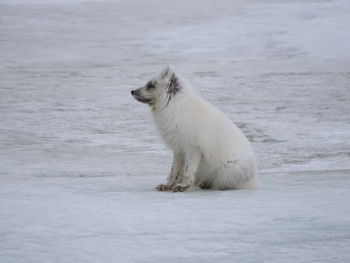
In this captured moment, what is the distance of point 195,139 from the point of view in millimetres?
6855

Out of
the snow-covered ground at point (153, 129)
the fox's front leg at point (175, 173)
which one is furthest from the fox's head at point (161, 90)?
the snow-covered ground at point (153, 129)

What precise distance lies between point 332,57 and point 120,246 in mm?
14165

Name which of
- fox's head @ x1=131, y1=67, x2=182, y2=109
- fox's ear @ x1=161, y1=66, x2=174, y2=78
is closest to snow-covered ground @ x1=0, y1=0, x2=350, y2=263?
fox's head @ x1=131, y1=67, x2=182, y2=109

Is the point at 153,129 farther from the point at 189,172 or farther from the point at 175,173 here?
the point at 189,172

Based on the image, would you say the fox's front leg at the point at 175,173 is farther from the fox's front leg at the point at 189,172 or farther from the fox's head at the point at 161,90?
the fox's head at the point at 161,90

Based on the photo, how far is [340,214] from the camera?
5566mm

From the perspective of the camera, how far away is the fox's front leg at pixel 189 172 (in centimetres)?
685

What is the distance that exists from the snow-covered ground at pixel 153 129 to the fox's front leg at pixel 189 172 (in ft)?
0.60

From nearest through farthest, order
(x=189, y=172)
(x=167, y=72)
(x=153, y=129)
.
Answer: (x=189, y=172)
(x=167, y=72)
(x=153, y=129)

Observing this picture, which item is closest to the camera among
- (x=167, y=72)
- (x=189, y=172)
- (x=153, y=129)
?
(x=189, y=172)

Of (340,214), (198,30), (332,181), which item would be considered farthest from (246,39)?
(340,214)

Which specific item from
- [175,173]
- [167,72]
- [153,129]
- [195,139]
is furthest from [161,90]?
[153,129]

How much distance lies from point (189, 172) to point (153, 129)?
4.69 m

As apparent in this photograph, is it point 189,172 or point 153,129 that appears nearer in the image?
point 189,172
